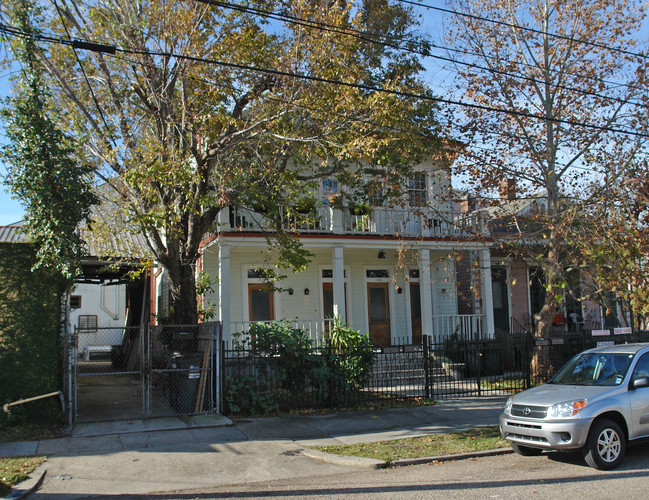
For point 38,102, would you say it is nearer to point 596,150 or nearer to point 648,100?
point 596,150

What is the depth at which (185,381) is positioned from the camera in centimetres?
1085

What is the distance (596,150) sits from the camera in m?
14.0

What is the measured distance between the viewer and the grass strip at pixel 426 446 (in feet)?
27.0

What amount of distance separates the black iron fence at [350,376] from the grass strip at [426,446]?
2634 millimetres

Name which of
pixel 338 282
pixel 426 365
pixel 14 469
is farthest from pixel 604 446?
pixel 338 282

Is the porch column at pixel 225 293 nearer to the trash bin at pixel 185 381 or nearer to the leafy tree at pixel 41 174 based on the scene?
the trash bin at pixel 185 381

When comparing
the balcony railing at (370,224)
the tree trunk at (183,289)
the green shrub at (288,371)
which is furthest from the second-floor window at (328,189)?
the tree trunk at (183,289)

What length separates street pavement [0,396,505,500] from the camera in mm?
7055

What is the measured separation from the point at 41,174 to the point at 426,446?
7.52m

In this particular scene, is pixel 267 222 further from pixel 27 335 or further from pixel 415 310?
pixel 27 335

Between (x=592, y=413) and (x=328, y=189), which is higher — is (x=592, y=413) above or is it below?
below

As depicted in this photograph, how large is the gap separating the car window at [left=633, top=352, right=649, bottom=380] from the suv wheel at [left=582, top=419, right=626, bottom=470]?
0.95 m

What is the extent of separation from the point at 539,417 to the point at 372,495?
265cm

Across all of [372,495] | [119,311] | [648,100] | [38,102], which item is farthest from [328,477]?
[119,311]
